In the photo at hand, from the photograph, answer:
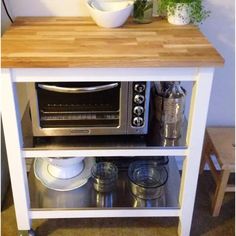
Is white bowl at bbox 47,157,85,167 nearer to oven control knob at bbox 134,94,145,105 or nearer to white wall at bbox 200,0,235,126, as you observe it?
oven control knob at bbox 134,94,145,105

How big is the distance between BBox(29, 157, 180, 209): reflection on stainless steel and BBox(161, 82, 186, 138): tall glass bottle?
312 millimetres

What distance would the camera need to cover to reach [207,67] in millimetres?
1179

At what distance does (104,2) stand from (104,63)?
509 millimetres

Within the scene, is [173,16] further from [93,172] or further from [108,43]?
[93,172]

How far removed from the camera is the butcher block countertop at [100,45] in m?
1.14

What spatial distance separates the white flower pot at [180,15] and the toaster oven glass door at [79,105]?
401 mm

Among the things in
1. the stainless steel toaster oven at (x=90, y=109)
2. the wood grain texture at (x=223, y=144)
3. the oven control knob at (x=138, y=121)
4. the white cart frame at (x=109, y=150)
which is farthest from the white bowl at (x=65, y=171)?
the wood grain texture at (x=223, y=144)

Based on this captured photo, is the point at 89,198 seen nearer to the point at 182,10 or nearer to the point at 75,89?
the point at 75,89

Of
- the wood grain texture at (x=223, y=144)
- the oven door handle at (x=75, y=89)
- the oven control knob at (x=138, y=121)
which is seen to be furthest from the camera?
the wood grain texture at (x=223, y=144)

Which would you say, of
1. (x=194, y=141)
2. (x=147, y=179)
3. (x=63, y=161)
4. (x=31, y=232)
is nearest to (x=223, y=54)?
(x=194, y=141)

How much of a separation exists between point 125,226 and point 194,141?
597 mm

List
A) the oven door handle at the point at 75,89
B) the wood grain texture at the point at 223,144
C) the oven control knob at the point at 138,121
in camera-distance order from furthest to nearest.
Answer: the wood grain texture at the point at 223,144
the oven control knob at the point at 138,121
the oven door handle at the point at 75,89

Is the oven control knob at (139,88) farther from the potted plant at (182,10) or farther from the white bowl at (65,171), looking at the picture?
the white bowl at (65,171)

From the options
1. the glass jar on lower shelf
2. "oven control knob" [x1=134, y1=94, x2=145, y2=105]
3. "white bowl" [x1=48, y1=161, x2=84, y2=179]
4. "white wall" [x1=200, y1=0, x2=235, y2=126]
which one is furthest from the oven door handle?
"white wall" [x1=200, y1=0, x2=235, y2=126]
